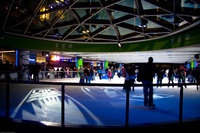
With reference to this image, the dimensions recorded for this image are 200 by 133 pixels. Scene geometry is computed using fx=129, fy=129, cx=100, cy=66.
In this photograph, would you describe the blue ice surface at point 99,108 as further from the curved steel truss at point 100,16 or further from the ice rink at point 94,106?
the curved steel truss at point 100,16

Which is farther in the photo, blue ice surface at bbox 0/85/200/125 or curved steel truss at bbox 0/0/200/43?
curved steel truss at bbox 0/0/200/43

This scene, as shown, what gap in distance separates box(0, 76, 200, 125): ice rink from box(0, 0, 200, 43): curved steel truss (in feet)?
24.3

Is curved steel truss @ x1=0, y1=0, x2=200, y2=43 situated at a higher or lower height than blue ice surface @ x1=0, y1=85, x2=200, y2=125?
higher

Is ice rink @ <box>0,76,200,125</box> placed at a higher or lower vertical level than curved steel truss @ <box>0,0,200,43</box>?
lower

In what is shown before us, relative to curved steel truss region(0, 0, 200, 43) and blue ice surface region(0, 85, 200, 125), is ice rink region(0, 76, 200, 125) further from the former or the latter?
curved steel truss region(0, 0, 200, 43)

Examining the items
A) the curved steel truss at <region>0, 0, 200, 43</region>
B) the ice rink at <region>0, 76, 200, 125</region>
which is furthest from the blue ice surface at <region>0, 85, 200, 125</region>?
the curved steel truss at <region>0, 0, 200, 43</region>

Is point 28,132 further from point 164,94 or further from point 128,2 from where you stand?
point 128,2

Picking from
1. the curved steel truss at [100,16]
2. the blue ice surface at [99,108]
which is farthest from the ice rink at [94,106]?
the curved steel truss at [100,16]

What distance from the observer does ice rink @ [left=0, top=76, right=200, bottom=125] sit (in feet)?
11.1

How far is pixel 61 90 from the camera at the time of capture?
10.5ft

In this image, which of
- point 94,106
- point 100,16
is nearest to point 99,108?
point 94,106

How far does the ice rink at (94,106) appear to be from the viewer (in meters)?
3.40

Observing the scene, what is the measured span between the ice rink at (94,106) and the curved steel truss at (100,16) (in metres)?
7.41

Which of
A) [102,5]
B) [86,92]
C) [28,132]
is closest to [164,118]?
[86,92]
